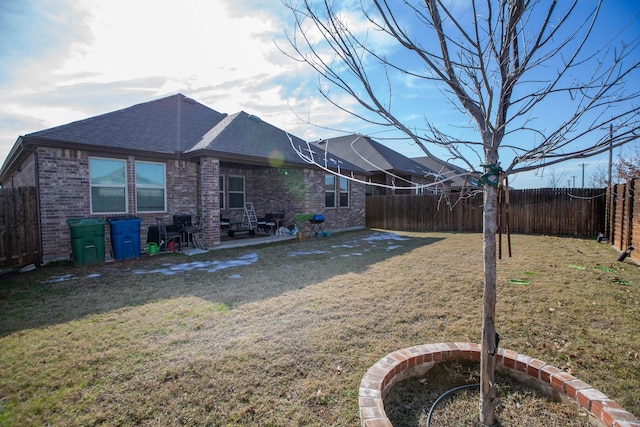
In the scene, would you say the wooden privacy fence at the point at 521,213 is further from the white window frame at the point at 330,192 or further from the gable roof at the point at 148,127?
the gable roof at the point at 148,127

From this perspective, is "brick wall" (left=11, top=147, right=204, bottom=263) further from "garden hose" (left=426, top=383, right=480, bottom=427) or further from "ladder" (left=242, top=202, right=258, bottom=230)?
"garden hose" (left=426, top=383, right=480, bottom=427)

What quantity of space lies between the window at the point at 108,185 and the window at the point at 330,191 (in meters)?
8.03

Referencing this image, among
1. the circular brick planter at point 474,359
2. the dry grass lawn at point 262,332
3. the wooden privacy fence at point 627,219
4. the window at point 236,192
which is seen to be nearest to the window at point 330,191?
the window at point 236,192

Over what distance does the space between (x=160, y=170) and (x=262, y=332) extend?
7.76 meters

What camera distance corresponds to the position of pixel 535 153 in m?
1.91

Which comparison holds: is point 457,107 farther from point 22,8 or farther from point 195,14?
point 22,8

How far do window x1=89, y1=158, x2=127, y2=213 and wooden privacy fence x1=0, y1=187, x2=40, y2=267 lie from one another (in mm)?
1218

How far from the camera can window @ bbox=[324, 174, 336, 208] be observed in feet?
46.9

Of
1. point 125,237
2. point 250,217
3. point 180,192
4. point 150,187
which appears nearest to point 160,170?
point 150,187

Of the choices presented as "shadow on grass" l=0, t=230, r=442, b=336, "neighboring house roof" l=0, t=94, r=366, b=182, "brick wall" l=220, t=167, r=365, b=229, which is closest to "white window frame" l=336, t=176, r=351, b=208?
"brick wall" l=220, t=167, r=365, b=229

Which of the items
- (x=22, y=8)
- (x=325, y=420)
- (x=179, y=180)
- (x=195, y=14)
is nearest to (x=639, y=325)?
(x=325, y=420)

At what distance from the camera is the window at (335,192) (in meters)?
14.4

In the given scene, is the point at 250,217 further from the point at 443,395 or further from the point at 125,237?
Answer: the point at 443,395

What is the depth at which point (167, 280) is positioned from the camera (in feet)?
19.4
